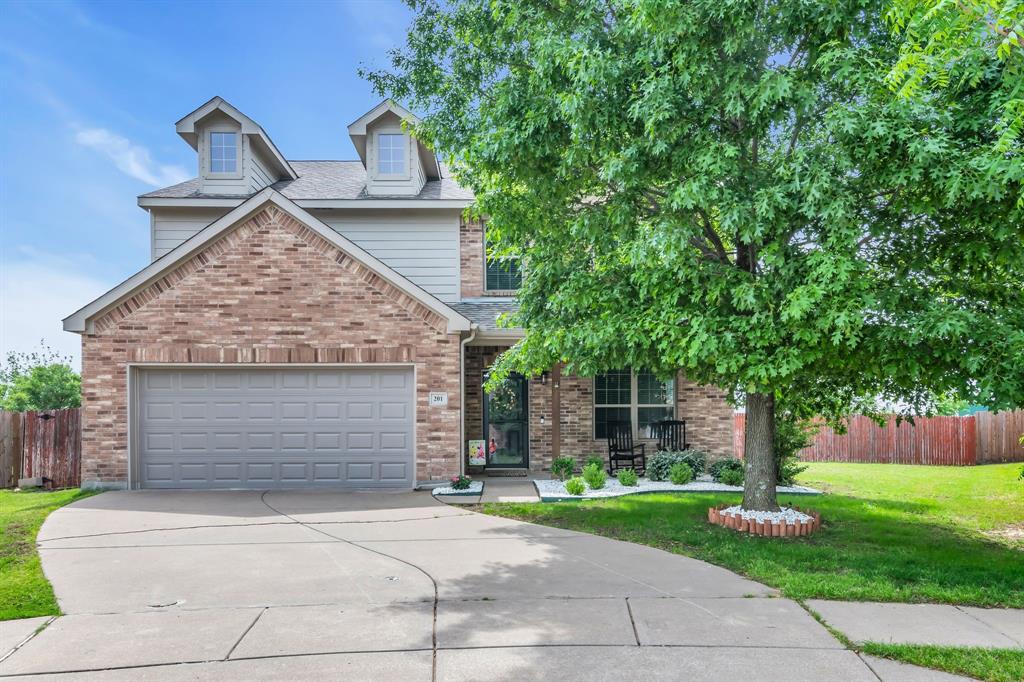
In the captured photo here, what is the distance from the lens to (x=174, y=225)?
48.9 ft

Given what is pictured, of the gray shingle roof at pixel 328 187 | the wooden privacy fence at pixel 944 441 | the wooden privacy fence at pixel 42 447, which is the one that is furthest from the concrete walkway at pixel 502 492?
the wooden privacy fence at pixel 944 441

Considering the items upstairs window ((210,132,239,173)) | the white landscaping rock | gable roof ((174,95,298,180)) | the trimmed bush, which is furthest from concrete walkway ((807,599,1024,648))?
upstairs window ((210,132,239,173))

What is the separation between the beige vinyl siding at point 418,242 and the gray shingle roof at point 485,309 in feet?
1.52

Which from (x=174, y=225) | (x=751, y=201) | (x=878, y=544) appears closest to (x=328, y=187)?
(x=174, y=225)

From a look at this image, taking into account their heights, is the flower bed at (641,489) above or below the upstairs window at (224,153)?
below

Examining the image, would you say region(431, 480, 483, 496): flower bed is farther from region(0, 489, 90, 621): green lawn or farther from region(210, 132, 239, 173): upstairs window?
region(210, 132, 239, 173): upstairs window

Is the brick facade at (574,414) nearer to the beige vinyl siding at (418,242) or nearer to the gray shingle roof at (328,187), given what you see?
the beige vinyl siding at (418,242)

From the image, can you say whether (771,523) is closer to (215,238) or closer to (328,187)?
(215,238)

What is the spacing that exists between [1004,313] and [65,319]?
45.5 ft

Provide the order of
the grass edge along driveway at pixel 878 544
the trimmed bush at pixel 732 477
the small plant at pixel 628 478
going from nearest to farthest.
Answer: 1. the grass edge along driveway at pixel 878 544
2. the small plant at pixel 628 478
3. the trimmed bush at pixel 732 477

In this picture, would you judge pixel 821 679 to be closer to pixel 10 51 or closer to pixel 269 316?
pixel 269 316

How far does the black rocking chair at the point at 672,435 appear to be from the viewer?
14.1 meters

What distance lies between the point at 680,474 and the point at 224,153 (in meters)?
12.4

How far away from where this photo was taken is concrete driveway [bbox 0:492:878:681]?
4.34 meters
